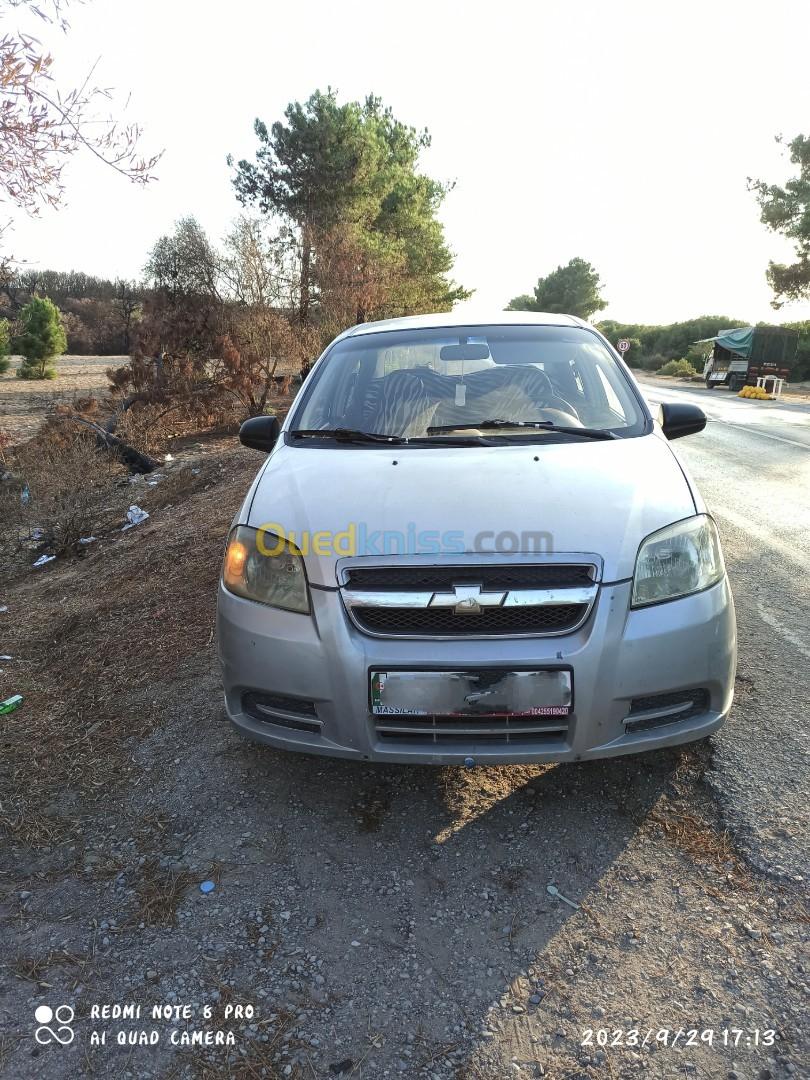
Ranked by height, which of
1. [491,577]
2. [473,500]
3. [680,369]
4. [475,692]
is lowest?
[475,692]

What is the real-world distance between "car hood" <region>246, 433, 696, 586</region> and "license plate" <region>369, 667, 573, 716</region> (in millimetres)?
369

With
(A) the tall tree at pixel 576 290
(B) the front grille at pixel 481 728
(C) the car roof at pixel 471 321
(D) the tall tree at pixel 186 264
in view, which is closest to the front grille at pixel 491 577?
(B) the front grille at pixel 481 728

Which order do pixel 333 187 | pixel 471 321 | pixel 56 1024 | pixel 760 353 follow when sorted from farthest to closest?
pixel 760 353 → pixel 333 187 → pixel 471 321 → pixel 56 1024

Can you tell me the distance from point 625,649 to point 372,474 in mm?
1120

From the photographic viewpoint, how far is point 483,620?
6.79ft

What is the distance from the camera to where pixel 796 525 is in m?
5.98

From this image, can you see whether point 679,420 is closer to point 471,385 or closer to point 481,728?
point 471,385

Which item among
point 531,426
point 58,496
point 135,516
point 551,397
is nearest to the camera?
point 531,426

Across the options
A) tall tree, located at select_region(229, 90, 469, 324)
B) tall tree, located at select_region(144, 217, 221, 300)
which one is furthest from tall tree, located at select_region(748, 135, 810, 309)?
tall tree, located at select_region(144, 217, 221, 300)

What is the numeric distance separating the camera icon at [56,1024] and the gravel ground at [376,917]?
0.02m

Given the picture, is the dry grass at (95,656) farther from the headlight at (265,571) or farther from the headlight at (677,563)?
the headlight at (677,563)

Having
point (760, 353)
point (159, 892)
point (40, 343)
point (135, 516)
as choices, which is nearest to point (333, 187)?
point (40, 343)

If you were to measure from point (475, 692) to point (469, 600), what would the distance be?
0.28m

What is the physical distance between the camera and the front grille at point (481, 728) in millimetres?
2053
